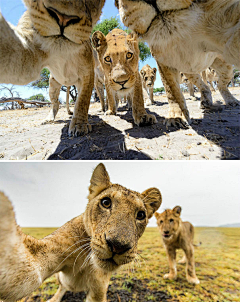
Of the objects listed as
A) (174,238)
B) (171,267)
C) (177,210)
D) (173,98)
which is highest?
(173,98)

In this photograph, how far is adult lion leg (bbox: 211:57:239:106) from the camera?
8.48ft

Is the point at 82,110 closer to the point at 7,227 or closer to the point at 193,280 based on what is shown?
the point at 7,227

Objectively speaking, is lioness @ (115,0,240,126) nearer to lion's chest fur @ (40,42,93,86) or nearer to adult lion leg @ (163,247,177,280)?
lion's chest fur @ (40,42,93,86)

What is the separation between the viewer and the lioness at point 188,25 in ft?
3.91

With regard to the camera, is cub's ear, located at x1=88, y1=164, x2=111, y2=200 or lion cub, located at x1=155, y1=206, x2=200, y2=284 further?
lion cub, located at x1=155, y1=206, x2=200, y2=284

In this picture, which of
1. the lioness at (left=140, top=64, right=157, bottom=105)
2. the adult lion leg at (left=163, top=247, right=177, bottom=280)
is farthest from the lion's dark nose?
the lioness at (left=140, top=64, right=157, bottom=105)

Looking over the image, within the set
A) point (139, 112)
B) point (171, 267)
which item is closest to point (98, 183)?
point (139, 112)

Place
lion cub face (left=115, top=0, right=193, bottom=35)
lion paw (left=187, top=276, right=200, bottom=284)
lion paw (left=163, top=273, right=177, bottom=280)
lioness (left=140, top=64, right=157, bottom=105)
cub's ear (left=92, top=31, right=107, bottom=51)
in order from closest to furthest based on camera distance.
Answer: lion cub face (left=115, top=0, right=193, bottom=35) < cub's ear (left=92, top=31, right=107, bottom=51) < lion paw (left=187, top=276, right=200, bottom=284) < lion paw (left=163, top=273, right=177, bottom=280) < lioness (left=140, top=64, right=157, bottom=105)

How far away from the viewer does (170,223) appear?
2.60 meters

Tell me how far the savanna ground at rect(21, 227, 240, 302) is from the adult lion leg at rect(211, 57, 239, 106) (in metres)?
2.26

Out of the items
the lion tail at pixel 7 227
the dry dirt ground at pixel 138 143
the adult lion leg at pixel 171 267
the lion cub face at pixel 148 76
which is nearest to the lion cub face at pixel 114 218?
the dry dirt ground at pixel 138 143

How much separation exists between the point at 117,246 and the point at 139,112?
148cm

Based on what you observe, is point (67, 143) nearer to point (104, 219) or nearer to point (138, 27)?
point (104, 219)

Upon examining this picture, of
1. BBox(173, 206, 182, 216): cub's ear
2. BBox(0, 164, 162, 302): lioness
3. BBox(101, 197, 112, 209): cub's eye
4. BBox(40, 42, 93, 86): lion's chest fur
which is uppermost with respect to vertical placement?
BBox(40, 42, 93, 86): lion's chest fur
